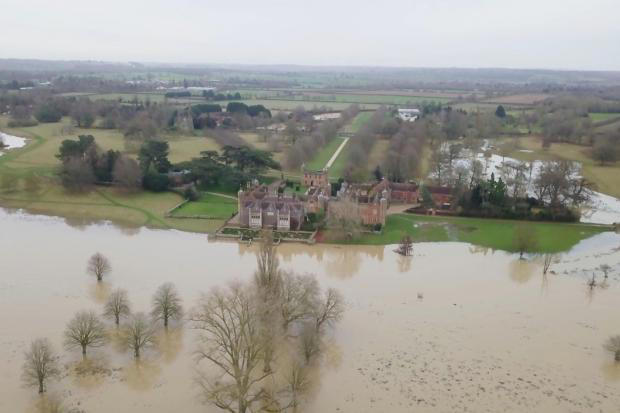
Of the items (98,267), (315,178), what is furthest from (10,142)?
(98,267)

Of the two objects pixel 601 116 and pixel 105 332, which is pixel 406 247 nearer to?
pixel 105 332

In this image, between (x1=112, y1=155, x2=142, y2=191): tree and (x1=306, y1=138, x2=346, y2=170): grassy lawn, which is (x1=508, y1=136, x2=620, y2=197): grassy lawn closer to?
(x1=306, y1=138, x2=346, y2=170): grassy lawn

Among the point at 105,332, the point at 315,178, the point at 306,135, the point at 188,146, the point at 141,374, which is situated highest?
the point at 306,135

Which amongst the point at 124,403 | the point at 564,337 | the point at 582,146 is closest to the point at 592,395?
the point at 564,337

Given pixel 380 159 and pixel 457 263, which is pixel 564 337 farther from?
pixel 380 159

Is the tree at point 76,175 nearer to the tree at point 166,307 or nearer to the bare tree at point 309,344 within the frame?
the tree at point 166,307

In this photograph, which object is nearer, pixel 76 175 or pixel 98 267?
pixel 98 267
